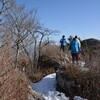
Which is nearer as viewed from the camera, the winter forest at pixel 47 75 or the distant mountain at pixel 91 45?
the winter forest at pixel 47 75

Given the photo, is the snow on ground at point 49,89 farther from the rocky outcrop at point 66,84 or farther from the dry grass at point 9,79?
the dry grass at point 9,79

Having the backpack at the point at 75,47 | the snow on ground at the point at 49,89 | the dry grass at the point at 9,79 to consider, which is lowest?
the snow on ground at the point at 49,89

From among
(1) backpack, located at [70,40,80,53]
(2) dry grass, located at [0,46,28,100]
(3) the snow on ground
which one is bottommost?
(3) the snow on ground

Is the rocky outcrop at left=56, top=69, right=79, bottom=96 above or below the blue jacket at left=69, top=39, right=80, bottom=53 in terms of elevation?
below

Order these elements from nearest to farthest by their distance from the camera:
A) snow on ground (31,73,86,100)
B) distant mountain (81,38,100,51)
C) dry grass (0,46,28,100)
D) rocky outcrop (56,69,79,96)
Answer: dry grass (0,46,28,100), snow on ground (31,73,86,100), rocky outcrop (56,69,79,96), distant mountain (81,38,100,51)

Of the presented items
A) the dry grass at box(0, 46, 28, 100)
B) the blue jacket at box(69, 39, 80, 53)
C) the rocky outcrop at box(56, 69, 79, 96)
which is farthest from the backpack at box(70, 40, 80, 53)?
the dry grass at box(0, 46, 28, 100)

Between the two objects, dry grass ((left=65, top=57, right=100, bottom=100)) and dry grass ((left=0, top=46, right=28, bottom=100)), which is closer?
dry grass ((left=0, top=46, right=28, bottom=100))

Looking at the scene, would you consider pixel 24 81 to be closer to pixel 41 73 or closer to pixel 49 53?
pixel 41 73

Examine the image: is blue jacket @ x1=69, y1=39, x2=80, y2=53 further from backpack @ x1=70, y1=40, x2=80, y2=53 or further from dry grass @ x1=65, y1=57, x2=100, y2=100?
dry grass @ x1=65, y1=57, x2=100, y2=100

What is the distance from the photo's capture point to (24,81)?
1106cm

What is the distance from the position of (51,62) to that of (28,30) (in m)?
13.0

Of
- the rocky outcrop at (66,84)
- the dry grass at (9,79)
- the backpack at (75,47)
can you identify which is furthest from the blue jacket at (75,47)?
the dry grass at (9,79)

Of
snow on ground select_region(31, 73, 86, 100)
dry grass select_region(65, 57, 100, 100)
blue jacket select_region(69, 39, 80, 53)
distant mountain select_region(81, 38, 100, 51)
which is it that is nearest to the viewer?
snow on ground select_region(31, 73, 86, 100)

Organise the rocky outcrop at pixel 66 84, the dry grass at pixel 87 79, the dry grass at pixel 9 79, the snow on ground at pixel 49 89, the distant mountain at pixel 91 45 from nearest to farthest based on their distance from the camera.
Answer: the dry grass at pixel 9 79
the snow on ground at pixel 49 89
the dry grass at pixel 87 79
the rocky outcrop at pixel 66 84
the distant mountain at pixel 91 45
